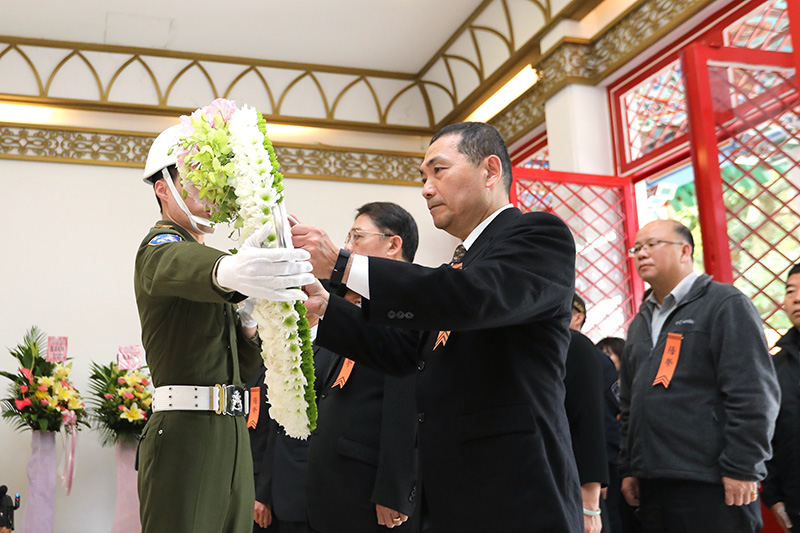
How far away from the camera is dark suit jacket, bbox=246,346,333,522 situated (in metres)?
2.82

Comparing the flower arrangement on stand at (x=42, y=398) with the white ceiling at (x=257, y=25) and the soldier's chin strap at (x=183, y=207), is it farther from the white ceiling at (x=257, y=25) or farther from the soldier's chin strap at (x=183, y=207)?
the soldier's chin strap at (x=183, y=207)

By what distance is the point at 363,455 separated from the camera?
2.22 metres

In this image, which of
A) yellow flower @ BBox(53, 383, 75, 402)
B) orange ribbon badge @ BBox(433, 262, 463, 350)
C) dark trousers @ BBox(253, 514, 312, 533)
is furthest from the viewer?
yellow flower @ BBox(53, 383, 75, 402)

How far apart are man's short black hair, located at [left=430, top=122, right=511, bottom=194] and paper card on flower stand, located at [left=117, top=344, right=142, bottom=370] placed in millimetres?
4494

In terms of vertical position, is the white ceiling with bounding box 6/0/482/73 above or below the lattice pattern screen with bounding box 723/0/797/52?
above

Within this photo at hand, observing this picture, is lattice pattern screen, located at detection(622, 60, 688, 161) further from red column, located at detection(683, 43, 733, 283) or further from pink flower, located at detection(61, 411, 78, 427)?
pink flower, located at detection(61, 411, 78, 427)

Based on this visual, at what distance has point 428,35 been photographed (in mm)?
6488

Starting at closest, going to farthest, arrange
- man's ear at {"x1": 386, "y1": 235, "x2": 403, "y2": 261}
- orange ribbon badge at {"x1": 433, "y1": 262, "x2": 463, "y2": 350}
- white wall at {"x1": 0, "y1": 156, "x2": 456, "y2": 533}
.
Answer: orange ribbon badge at {"x1": 433, "y1": 262, "x2": 463, "y2": 350}, man's ear at {"x1": 386, "y1": 235, "x2": 403, "y2": 261}, white wall at {"x1": 0, "y1": 156, "x2": 456, "y2": 533}

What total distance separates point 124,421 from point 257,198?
4.33 m

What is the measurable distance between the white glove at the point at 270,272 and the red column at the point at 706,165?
2.45 meters

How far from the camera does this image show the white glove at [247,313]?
1.96m

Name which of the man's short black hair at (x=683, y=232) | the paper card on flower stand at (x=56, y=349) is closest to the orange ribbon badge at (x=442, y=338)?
the man's short black hair at (x=683, y=232)

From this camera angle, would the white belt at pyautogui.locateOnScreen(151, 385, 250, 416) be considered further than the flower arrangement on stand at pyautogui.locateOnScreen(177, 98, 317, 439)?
Yes

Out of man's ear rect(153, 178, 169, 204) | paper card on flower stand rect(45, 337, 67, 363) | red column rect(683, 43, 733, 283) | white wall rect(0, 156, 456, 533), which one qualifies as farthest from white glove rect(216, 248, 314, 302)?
white wall rect(0, 156, 456, 533)
